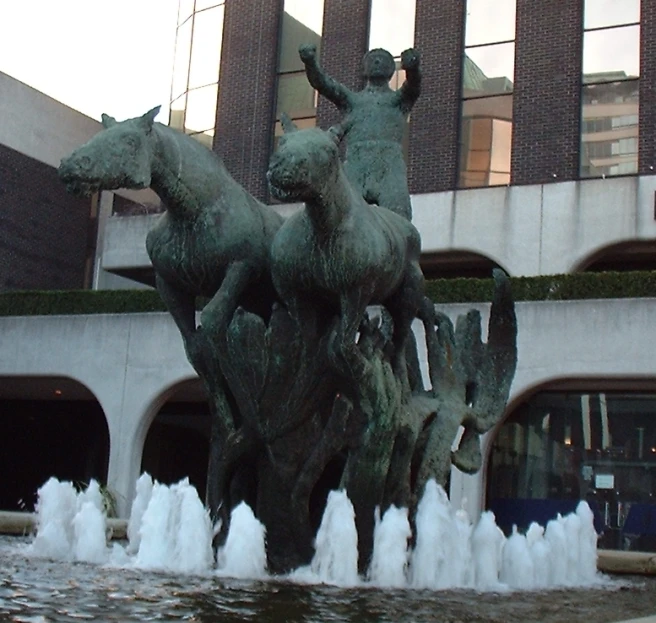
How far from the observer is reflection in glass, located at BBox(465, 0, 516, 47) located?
24109 millimetres

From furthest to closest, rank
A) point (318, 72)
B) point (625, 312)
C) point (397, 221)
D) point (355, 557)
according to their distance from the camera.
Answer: point (625, 312) → point (318, 72) → point (397, 221) → point (355, 557)

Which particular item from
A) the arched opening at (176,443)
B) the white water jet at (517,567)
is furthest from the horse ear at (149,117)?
the arched opening at (176,443)

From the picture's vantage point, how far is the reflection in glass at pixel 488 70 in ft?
78.4

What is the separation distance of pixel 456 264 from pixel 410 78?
625 inches

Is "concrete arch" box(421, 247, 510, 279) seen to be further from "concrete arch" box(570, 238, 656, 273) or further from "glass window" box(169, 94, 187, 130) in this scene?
"glass window" box(169, 94, 187, 130)

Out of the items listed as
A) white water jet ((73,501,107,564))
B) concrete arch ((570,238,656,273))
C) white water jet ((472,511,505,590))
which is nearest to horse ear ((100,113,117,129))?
white water jet ((73,501,107,564))

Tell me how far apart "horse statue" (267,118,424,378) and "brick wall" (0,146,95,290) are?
2194 cm

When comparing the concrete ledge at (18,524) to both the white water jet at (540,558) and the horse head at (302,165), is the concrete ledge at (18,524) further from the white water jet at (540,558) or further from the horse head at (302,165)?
the horse head at (302,165)

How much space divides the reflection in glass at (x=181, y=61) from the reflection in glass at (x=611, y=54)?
10.1 m

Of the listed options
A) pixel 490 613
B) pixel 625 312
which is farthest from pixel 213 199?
pixel 625 312

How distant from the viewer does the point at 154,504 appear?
796cm

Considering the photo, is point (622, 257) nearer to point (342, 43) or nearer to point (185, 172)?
point (342, 43)

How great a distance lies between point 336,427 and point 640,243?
15.6 meters

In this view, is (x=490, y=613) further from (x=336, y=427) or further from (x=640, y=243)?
Answer: (x=640, y=243)
